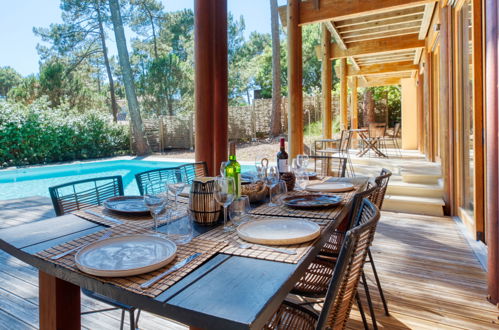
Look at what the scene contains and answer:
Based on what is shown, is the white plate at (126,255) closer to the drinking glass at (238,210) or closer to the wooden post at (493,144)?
the drinking glass at (238,210)

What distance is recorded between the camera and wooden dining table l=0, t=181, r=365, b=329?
28.3 inches

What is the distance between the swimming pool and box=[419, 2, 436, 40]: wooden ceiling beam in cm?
504

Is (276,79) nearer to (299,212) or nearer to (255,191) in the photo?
(255,191)

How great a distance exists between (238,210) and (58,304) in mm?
679

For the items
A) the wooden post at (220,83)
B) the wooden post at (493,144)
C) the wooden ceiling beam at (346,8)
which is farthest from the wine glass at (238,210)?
the wooden ceiling beam at (346,8)

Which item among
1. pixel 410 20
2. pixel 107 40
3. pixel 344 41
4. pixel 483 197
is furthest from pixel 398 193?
pixel 107 40

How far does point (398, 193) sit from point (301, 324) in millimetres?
4002

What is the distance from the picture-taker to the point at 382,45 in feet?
21.9

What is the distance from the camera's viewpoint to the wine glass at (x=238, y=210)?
135 cm

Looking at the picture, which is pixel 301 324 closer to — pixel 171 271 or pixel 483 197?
pixel 171 271

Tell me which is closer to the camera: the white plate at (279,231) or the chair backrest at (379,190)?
the white plate at (279,231)

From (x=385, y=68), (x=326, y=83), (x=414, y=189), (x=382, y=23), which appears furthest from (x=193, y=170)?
(x=385, y=68)

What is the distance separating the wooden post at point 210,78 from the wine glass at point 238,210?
66.0 inches

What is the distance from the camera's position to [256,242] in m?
1.12
